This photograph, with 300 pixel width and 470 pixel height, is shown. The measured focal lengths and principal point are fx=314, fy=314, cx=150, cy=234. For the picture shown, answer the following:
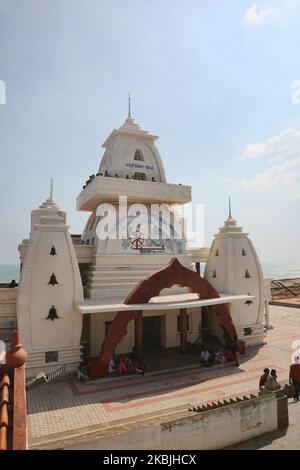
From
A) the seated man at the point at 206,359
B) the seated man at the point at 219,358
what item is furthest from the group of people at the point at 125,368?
the seated man at the point at 219,358

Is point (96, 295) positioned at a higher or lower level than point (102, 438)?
higher

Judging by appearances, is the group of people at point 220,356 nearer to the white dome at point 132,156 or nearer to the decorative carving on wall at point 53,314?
the decorative carving on wall at point 53,314

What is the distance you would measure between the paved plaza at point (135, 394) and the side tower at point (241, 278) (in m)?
2.71

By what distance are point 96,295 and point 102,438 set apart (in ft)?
37.3

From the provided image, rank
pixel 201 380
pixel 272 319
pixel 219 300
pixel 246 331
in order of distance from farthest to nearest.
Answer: pixel 272 319 < pixel 246 331 < pixel 219 300 < pixel 201 380

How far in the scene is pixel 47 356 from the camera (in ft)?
51.8

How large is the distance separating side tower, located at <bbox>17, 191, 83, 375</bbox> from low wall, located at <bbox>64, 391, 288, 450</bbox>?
27.0 feet

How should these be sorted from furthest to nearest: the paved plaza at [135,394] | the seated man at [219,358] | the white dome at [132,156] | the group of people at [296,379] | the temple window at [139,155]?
the temple window at [139,155] → the white dome at [132,156] → the seated man at [219,358] → the group of people at [296,379] → the paved plaza at [135,394]

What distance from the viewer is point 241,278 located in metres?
21.2

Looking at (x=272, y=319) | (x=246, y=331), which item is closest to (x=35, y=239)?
(x=246, y=331)

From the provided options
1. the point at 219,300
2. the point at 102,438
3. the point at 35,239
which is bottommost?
the point at 102,438

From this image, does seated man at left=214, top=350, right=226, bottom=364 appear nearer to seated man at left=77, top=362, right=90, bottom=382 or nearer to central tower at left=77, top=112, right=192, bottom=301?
central tower at left=77, top=112, right=192, bottom=301

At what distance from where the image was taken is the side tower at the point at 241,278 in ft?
67.9
